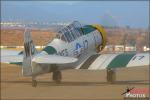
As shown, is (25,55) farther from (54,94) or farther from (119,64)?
(119,64)

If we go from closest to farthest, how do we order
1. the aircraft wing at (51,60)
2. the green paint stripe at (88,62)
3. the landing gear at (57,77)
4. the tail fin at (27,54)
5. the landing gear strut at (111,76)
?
the aircraft wing at (51,60)
the tail fin at (27,54)
the green paint stripe at (88,62)
the landing gear strut at (111,76)
the landing gear at (57,77)

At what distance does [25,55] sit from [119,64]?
3542 millimetres

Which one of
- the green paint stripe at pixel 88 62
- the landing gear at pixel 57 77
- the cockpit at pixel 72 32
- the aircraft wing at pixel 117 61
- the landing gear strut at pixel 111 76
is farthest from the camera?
the landing gear at pixel 57 77

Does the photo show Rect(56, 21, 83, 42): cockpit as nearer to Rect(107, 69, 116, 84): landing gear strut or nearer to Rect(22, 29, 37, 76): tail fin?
Rect(107, 69, 116, 84): landing gear strut

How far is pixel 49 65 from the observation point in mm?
15859

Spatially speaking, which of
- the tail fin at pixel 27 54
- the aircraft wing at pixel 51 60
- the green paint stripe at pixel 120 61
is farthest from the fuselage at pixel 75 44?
the green paint stripe at pixel 120 61

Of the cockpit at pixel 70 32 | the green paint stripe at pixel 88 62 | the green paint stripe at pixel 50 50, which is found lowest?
the green paint stripe at pixel 88 62

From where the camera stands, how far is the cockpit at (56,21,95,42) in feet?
56.4

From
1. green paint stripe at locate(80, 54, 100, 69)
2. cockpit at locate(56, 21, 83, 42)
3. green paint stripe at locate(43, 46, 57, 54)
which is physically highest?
cockpit at locate(56, 21, 83, 42)

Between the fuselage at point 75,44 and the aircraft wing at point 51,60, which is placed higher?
the fuselage at point 75,44

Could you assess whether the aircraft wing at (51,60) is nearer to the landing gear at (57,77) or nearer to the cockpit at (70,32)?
the cockpit at (70,32)

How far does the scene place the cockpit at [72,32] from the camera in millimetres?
17184

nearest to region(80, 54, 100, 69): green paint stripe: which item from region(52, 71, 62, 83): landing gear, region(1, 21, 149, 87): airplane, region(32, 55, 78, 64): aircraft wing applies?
region(1, 21, 149, 87): airplane

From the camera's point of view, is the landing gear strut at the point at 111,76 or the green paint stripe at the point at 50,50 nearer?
the green paint stripe at the point at 50,50
